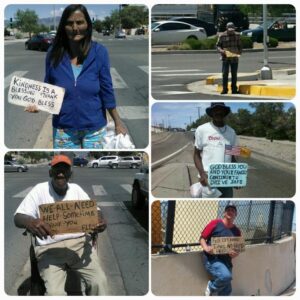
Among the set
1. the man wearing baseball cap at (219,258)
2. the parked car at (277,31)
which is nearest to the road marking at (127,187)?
the man wearing baseball cap at (219,258)

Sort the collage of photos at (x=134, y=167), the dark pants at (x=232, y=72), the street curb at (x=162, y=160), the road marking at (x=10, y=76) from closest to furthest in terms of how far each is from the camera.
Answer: the collage of photos at (x=134, y=167)
the road marking at (x=10, y=76)
the street curb at (x=162, y=160)
the dark pants at (x=232, y=72)

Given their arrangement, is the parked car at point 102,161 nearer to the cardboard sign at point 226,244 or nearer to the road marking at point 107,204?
the road marking at point 107,204

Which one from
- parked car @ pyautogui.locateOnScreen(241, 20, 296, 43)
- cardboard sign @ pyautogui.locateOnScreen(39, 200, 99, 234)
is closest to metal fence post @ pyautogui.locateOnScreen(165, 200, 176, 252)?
cardboard sign @ pyautogui.locateOnScreen(39, 200, 99, 234)

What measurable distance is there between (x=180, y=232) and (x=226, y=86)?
1.46 metres

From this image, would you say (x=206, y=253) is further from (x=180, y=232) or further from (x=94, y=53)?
(x=94, y=53)

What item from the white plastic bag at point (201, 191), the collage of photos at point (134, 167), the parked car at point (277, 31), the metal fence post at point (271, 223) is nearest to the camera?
the collage of photos at point (134, 167)

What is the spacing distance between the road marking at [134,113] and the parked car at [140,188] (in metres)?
0.43

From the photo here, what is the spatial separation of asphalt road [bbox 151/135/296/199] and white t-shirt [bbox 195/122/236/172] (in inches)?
3.8

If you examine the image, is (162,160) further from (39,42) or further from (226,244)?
(39,42)

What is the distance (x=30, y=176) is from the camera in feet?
20.1

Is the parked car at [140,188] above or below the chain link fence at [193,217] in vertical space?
above

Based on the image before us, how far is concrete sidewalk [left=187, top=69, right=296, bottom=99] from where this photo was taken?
6.38 meters

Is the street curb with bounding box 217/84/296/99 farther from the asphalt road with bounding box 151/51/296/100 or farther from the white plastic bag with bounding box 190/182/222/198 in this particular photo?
the white plastic bag with bounding box 190/182/222/198

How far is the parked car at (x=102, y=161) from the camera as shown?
611 centimetres
